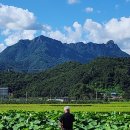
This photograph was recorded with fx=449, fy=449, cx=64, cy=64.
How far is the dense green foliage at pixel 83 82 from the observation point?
130 m

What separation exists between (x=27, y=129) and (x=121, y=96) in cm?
10950

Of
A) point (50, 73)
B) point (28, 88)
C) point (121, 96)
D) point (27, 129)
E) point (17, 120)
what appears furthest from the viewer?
point (50, 73)

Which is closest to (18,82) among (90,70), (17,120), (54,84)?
(54,84)

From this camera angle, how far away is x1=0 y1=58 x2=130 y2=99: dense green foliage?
13050 centimetres

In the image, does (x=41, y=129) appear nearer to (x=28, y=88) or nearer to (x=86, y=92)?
(x=86, y=92)

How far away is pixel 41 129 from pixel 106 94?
112 meters

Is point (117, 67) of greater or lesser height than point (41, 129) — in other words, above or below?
above

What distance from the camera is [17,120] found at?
22.9 meters

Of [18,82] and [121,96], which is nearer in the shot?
[121,96]

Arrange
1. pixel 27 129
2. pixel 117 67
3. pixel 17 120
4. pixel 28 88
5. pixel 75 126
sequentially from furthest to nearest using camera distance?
pixel 28 88
pixel 117 67
pixel 17 120
pixel 75 126
pixel 27 129

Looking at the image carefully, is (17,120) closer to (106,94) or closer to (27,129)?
(27,129)

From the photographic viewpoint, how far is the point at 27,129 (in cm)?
1736

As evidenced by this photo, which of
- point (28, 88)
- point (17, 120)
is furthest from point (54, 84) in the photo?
point (17, 120)

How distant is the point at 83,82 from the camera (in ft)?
446
